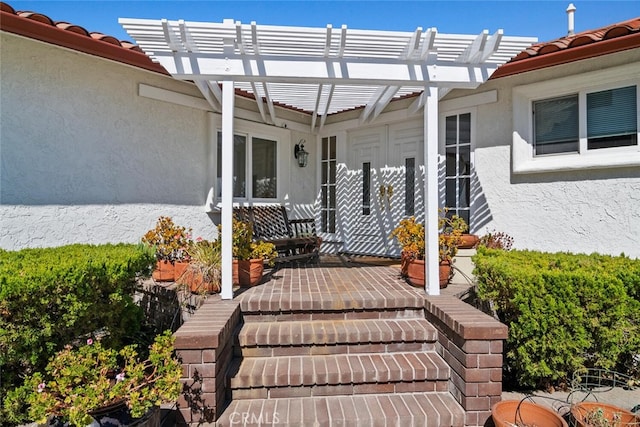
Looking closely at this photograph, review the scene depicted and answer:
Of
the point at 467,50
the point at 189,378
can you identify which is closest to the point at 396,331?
the point at 189,378

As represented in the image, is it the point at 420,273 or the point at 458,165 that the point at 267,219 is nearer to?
the point at 420,273

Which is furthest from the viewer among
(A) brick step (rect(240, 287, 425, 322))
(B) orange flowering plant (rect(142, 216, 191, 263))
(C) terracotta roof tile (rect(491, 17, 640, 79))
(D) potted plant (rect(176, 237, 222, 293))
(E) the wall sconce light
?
(E) the wall sconce light

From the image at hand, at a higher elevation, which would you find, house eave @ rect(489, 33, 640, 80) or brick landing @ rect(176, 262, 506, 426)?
house eave @ rect(489, 33, 640, 80)

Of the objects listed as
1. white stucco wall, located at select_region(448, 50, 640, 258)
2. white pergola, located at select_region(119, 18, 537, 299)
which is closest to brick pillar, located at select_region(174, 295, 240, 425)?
white pergola, located at select_region(119, 18, 537, 299)

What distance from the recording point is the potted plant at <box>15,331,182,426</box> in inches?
73.3

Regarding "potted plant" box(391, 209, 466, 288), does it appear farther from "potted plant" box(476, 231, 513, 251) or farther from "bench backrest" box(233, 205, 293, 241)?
"bench backrest" box(233, 205, 293, 241)

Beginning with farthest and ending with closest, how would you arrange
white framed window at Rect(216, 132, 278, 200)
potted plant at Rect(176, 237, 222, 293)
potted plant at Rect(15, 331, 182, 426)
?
1. white framed window at Rect(216, 132, 278, 200)
2. potted plant at Rect(176, 237, 222, 293)
3. potted plant at Rect(15, 331, 182, 426)

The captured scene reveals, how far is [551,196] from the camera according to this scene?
4.60 m

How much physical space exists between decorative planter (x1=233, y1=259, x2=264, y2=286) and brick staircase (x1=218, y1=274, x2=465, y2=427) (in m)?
0.60

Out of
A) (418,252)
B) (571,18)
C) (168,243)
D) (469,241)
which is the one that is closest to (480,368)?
(418,252)

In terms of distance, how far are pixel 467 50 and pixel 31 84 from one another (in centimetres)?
479

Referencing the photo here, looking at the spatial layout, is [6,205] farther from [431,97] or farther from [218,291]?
[431,97]

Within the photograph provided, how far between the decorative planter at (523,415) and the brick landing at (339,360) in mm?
94

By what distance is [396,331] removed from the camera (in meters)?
3.00
